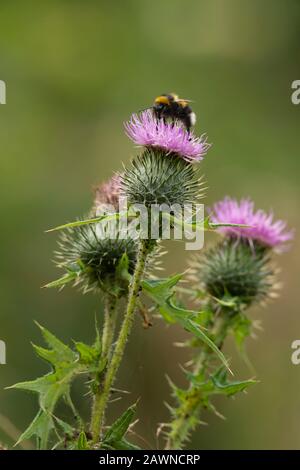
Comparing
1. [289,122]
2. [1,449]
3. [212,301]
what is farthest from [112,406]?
[289,122]

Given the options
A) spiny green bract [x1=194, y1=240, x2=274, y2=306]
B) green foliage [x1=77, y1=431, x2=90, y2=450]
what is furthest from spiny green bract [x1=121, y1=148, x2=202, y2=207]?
green foliage [x1=77, y1=431, x2=90, y2=450]

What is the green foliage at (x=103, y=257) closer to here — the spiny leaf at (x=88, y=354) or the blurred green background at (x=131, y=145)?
the spiny leaf at (x=88, y=354)

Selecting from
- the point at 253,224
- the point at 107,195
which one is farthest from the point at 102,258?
the point at 253,224

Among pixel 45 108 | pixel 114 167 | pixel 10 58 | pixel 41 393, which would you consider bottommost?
pixel 41 393

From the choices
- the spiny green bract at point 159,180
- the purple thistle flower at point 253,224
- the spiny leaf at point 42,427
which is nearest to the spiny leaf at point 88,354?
the spiny leaf at point 42,427

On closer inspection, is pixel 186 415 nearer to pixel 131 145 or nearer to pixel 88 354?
pixel 88 354

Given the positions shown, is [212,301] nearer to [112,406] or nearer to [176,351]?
[112,406]
